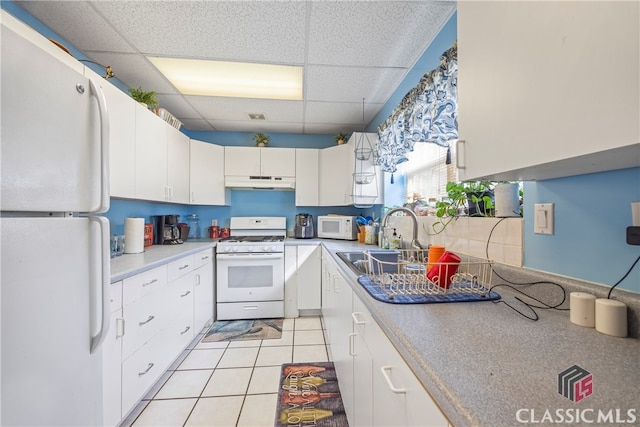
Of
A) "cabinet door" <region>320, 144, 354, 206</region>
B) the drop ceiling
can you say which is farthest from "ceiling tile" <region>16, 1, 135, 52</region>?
"cabinet door" <region>320, 144, 354, 206</region>

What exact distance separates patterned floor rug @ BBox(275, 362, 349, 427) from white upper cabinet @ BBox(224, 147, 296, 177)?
215 cm

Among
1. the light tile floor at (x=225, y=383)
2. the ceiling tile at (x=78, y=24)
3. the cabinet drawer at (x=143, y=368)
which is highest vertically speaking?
the ceiling tile at (x=78, y=24)

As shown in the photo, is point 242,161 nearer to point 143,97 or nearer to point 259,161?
point 259,161

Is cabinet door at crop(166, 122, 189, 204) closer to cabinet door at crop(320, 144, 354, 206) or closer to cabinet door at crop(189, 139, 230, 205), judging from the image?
cabinet door at crop(189, 139, 230, 205)

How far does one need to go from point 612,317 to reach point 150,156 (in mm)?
2727

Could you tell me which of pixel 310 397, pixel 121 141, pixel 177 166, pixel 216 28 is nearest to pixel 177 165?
pixel 177 166

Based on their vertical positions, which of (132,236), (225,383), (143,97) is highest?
(143,97)

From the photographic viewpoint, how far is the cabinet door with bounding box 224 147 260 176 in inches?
127

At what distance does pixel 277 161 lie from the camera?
10.7ft

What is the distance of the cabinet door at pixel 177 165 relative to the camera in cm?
249

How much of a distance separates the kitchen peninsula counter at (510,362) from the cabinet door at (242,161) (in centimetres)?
275

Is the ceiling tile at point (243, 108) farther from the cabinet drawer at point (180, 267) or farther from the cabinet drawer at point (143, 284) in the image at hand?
the cabinet drawer at point (143, 284)

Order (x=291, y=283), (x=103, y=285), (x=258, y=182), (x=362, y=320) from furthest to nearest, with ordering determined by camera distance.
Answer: (x=258, y=182) → (x=291, y=283) → (x=362, y=320) → (x=103, y=285)

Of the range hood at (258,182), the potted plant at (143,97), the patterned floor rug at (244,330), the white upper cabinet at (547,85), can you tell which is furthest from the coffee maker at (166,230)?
the white upper cabinet at (547,85)
